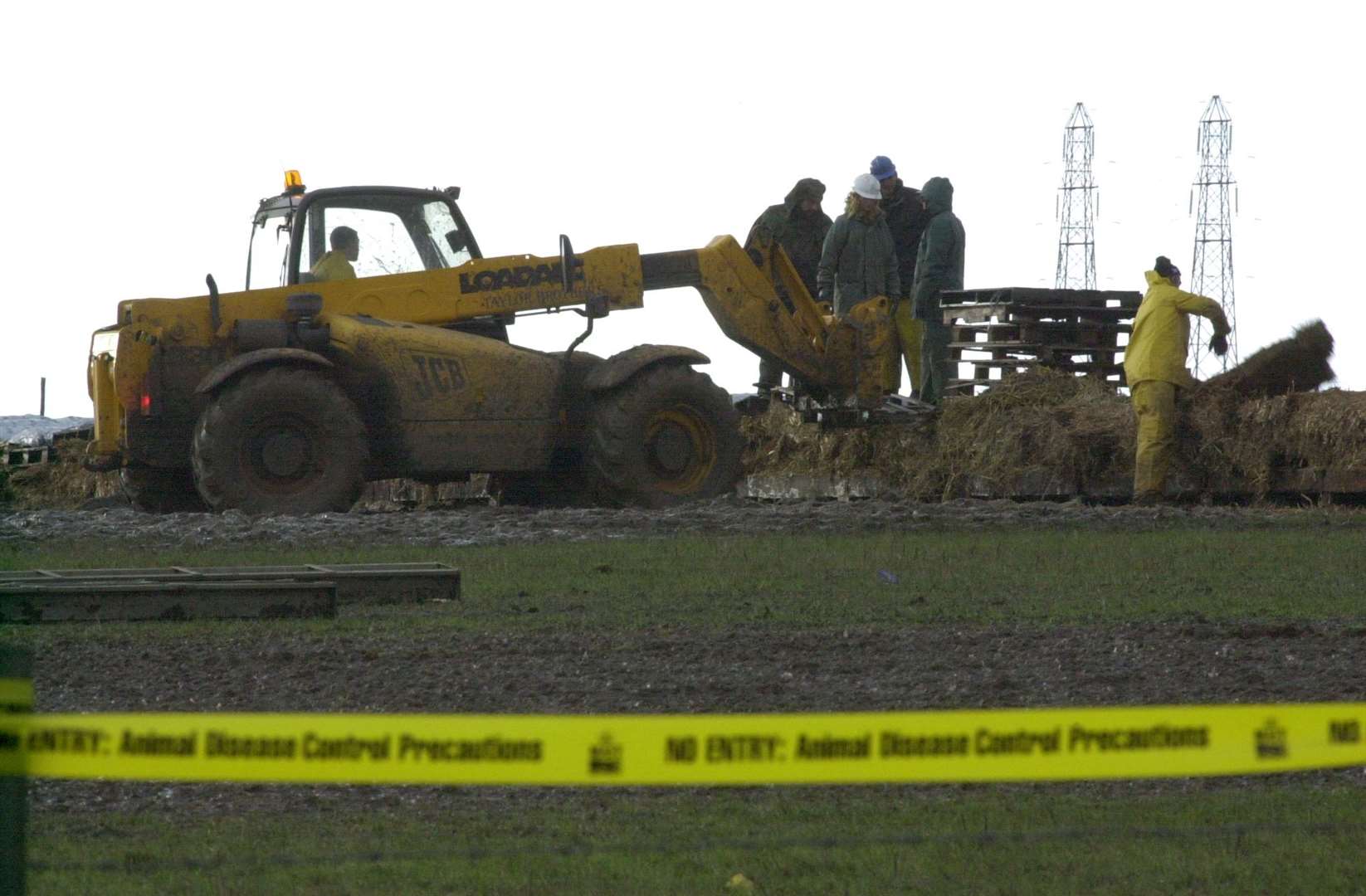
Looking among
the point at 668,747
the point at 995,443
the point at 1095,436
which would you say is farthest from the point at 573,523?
the point at 668,747

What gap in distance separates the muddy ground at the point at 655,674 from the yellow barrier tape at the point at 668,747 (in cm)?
230

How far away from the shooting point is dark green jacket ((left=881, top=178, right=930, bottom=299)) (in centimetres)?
1908

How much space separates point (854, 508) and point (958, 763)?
1270cm

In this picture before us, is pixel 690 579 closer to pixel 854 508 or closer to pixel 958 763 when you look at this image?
pixel 854 508

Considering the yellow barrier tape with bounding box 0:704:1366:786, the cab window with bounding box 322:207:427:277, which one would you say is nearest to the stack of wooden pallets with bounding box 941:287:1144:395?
the cab window with bounding box 322:207:427:277

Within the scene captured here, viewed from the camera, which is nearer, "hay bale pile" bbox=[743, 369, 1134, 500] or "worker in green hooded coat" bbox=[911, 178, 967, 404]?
"hay bale pile" bbox=[743, 369, 1134, 500]

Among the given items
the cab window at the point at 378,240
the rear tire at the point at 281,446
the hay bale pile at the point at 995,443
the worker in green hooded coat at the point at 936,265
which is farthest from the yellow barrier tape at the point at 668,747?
the worker in green hooded coat at the point at 936,265

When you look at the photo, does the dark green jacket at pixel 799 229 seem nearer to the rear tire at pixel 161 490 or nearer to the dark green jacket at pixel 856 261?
the dark green jacket at pixel 856 261

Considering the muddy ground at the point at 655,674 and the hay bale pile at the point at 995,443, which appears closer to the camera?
the muddy ground at the point at 655,674

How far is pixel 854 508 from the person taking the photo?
16.2 meters

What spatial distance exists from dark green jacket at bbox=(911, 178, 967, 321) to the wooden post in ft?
52.6

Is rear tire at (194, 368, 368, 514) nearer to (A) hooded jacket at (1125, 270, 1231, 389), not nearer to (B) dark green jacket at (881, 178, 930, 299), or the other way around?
(B) dark green jacket at (881, 178, 930, 299)

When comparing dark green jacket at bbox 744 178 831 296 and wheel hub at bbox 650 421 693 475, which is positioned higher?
dark green jacket at bbox 744 178 831 296

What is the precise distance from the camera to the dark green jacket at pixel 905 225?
19.1 m
